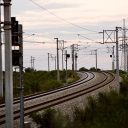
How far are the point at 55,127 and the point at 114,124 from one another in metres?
2.59

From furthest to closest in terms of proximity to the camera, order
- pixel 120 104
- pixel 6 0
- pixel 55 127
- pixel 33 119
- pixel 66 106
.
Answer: pixel 66 106 < pixel 120 104 < pixel 33 119 < pixel 55 127 < pixel 6 0

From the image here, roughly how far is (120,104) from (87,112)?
270cm

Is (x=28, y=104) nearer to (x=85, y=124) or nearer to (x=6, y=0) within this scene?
(x=85, y=124)

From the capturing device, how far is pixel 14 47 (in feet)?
61.2

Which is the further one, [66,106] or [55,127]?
[66,106]

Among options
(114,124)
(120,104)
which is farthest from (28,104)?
(114,124)

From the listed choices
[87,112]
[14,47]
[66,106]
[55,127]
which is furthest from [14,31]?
[66,106]

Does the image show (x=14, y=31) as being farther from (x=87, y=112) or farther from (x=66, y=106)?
(x=66, y=106)

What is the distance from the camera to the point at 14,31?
60.4 ft

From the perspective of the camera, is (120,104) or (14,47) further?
(120,104)

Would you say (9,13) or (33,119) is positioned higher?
(9,13)

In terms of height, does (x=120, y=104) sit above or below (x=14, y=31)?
below

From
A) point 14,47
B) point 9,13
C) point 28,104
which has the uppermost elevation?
point 9,13

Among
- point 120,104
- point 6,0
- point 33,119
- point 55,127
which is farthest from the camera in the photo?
point 120,104
